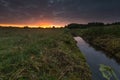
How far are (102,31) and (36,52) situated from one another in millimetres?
65334

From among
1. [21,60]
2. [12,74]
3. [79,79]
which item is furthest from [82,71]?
[12,74]

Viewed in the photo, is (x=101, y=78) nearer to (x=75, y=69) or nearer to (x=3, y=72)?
(x=75, y=69)

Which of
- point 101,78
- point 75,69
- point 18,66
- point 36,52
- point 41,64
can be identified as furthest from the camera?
point 101,78

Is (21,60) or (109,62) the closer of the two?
(21,60)

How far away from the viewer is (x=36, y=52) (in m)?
16.5

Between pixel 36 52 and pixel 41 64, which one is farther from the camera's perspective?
pixel 36 52

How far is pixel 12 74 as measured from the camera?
35.1ft

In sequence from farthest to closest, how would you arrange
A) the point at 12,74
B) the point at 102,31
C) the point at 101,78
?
the point at 102,31
the point at 101,78
the point at 12,74

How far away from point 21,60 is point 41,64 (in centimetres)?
153

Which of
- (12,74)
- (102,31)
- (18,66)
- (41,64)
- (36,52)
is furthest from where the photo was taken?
(102,31)

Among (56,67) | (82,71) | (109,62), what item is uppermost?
(56,67)

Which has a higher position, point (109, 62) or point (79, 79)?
point (79, 79)

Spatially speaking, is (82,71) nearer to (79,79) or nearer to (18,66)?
(79,79)

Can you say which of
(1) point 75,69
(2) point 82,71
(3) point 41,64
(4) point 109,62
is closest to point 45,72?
(3) point 41,64
